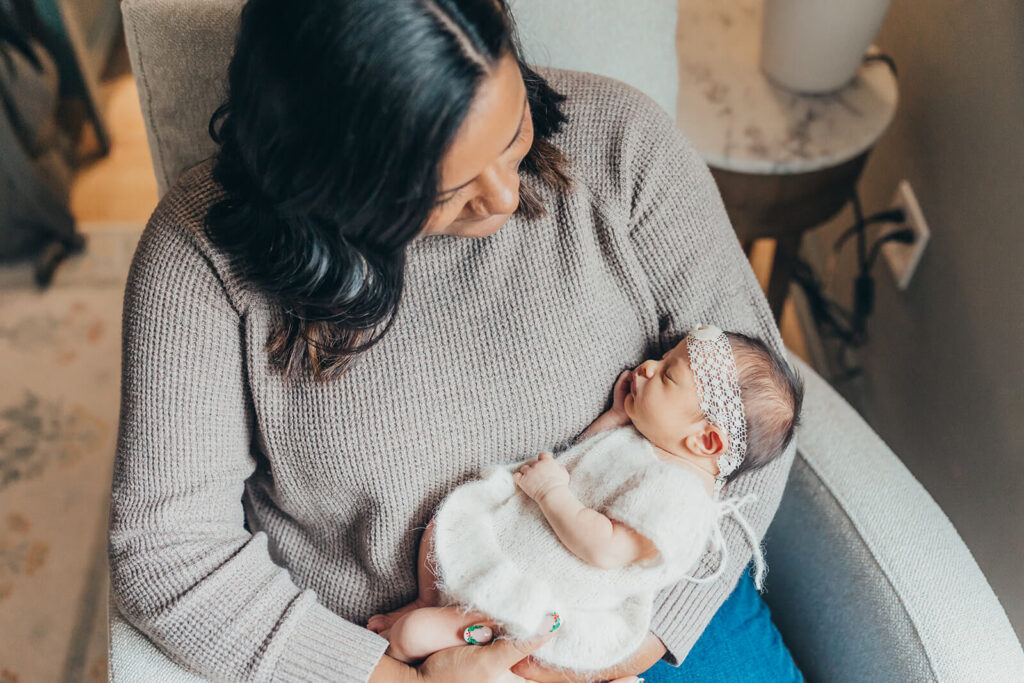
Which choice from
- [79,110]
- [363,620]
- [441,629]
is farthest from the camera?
[79,110]

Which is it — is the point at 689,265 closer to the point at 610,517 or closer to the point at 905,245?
the point at 610,517

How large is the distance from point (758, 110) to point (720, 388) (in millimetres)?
648

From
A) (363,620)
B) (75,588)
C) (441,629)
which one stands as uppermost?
(441,629)

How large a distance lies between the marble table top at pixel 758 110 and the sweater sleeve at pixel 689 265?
1.09 feet

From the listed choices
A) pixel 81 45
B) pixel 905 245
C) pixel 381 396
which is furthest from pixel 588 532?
pixel 81 45

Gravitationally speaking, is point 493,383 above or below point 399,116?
below

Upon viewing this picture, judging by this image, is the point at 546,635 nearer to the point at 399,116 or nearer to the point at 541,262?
the point at 541,262

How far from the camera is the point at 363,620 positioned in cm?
94

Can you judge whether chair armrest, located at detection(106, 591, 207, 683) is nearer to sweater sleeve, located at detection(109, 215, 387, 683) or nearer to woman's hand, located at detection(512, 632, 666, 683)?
sweater sleeve, located at detection(109, 215, 387, 683)

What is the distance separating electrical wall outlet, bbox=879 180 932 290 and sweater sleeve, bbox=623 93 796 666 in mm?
598

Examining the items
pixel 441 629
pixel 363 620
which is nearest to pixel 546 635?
pixel 441 629

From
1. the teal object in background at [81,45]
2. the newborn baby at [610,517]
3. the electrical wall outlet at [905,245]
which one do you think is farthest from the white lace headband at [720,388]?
the teal object in background at [81,45]

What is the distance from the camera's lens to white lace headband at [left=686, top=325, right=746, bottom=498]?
82 cm

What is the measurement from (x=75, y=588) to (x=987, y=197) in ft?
5.62
